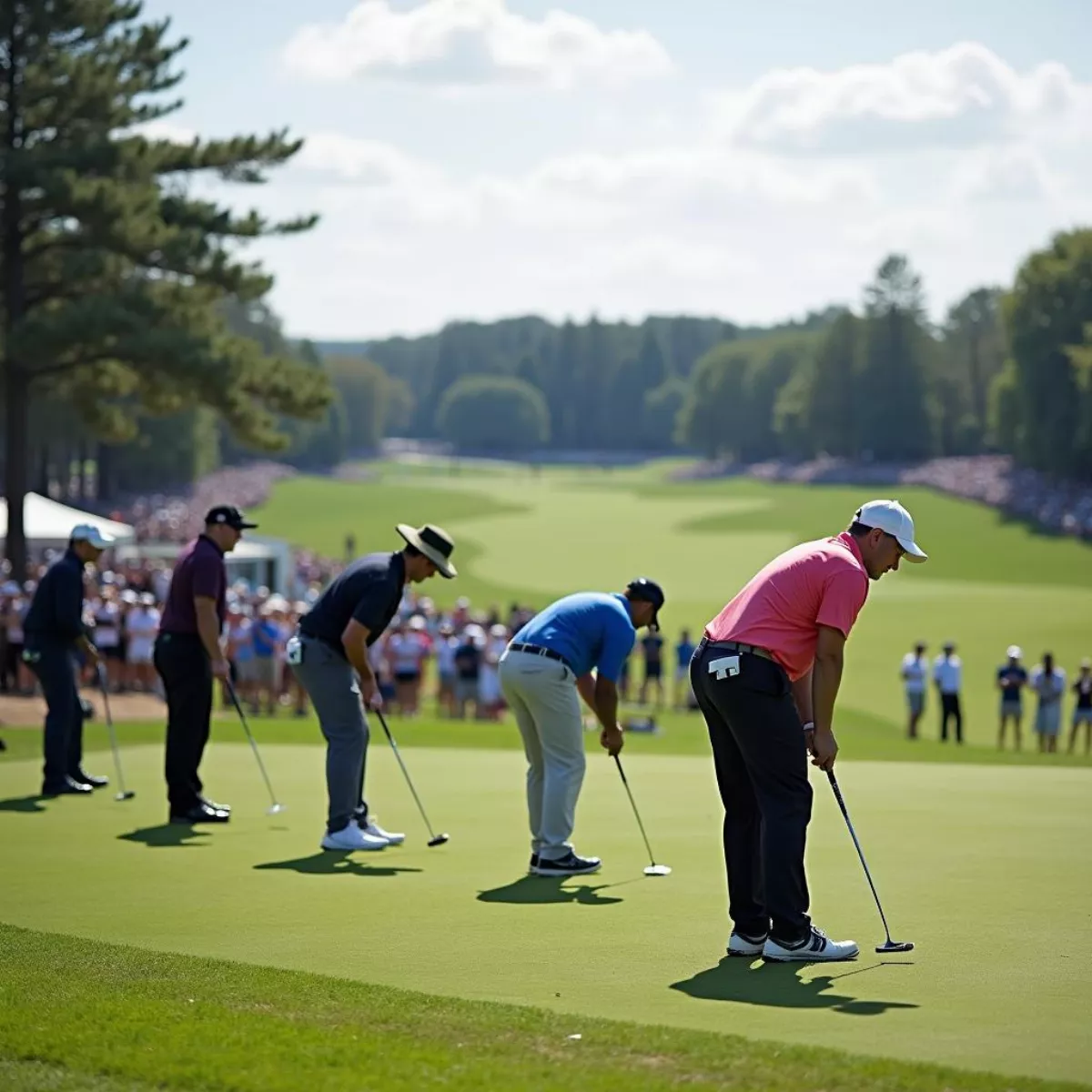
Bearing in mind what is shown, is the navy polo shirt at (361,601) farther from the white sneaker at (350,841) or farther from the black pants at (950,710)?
the black pants at (950,710)

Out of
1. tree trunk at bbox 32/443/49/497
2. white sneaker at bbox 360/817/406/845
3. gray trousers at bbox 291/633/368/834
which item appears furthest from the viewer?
tree trunk at bbox 32/443/49/497

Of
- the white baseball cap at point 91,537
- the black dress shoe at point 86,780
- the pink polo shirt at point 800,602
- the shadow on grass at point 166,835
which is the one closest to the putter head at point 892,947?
the pink polo shirt at point 800,602

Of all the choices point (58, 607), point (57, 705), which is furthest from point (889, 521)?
point (57, 705)

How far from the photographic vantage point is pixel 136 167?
3606 cm

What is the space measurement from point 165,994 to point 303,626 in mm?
4359

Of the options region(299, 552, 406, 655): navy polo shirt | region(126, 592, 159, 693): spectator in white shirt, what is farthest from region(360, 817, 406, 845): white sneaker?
region(126, 592, 159, 693): spectator in white shirt

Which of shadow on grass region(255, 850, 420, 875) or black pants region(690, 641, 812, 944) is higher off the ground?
black pants region(690, 641, 812, 944)

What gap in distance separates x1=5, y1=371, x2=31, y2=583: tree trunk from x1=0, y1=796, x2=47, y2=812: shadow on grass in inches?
958

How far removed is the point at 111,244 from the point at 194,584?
78.5 ft

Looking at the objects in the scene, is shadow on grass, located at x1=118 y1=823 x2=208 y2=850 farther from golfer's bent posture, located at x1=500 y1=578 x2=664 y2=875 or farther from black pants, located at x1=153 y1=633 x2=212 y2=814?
golfer's bent posture, located at x1=500 y1=578 x2=664 y2=875

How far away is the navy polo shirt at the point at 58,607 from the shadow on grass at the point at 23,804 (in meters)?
1.10

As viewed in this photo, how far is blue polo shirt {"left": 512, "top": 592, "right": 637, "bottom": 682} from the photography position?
33.3 ft

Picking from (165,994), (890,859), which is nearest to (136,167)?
(890,859)

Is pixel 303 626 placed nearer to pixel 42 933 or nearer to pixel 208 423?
pixel 42 933
